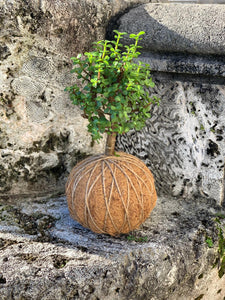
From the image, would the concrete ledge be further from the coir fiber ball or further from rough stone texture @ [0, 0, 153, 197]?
the coir fiber ball

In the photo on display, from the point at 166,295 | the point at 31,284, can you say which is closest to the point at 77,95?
the point at 31,284

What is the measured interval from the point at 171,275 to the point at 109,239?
1.27 feet

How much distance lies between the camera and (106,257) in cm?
180

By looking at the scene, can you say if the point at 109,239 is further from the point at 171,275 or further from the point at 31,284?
the point at 31,284

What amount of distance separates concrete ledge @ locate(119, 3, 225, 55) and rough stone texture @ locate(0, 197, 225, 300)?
101 centimetres

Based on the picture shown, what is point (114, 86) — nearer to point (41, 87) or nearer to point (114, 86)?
point (114, 86)

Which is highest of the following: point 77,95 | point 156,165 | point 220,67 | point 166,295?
point 220,67

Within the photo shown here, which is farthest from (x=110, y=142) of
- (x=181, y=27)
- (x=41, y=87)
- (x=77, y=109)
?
(x=181, y=27)

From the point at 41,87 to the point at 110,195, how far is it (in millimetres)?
841

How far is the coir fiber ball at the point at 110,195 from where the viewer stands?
1950 millimetres

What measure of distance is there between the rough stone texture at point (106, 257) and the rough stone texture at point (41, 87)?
25 cm

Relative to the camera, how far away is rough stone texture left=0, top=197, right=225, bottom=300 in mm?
1644

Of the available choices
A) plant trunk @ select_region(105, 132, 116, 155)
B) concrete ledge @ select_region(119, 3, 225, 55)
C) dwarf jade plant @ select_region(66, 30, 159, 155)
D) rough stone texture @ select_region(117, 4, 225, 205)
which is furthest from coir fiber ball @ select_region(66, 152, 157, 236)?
concrete ledge @ select_region(119, 3, 225, 55)

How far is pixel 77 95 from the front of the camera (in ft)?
6.51
